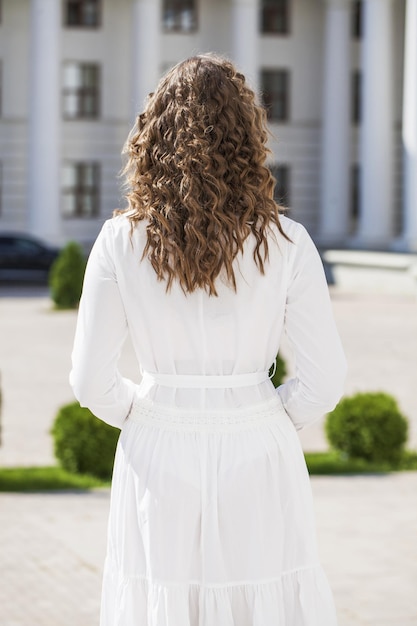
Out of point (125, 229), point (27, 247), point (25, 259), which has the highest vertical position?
point (125, 229)

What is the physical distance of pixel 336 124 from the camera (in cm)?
3722

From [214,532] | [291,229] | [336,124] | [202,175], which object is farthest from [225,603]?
[336,124]

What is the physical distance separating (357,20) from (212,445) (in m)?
37.8

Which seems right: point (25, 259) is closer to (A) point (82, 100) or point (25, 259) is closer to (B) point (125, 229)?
(A) point (82, 100)

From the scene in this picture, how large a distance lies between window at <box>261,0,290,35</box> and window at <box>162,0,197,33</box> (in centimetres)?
229

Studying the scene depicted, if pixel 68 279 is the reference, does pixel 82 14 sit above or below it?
above

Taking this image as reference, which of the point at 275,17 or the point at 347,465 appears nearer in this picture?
the point at 347,465

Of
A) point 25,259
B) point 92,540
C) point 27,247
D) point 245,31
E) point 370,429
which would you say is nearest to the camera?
point 92,540

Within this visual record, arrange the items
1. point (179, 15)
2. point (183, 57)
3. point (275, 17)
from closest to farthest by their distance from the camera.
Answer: point (183, 57), point (179, 15), point (275, 17)

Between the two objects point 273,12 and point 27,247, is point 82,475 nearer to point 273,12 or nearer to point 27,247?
point 27,247

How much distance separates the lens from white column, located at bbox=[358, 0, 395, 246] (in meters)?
33.8

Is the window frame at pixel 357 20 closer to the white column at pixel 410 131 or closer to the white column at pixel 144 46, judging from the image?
the white column at pixel 144 46

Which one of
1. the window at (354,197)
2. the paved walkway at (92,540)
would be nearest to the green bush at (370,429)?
the paved walkway at (92,540)

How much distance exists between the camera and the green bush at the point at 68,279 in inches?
898
